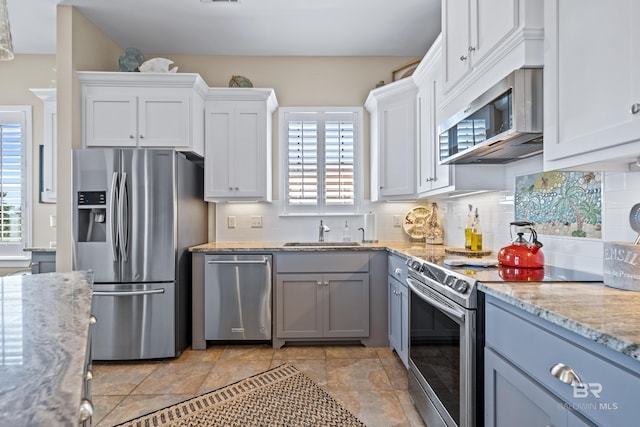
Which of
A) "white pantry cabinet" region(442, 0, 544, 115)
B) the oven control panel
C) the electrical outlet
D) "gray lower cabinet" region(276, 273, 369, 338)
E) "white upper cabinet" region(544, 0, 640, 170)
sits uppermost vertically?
"white pantry cabinet" region(442, 0, 544, 115)

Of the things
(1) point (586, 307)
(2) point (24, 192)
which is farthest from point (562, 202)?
(2) point (24, 192)

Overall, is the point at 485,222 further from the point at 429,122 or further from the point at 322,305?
the point at 322,305

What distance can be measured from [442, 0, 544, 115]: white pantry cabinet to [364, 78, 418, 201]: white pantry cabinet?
0.86m

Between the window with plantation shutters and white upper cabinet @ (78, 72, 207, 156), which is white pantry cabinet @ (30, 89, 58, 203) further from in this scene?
white upper cabinet @ (78, 72, 207, 156)

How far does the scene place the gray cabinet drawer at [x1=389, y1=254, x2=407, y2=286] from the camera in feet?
7.94

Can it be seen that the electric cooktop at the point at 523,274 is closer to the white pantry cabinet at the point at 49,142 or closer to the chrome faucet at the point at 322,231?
the chrome faucet at the point at 322,231

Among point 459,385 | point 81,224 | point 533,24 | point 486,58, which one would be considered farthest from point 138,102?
point 459,385

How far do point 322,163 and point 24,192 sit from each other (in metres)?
3.28

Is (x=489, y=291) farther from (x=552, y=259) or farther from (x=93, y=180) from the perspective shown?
(x=93, y=180)

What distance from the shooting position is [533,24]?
1327mm

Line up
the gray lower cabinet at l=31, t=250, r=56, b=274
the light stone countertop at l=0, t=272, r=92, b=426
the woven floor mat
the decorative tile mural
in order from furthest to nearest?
the gray lower cabinet at l=31, t=250, r=56, b=274, the woven floor mat, the decorative tile mural, the light stone countertop at l=0, t=272, r=92, b=426

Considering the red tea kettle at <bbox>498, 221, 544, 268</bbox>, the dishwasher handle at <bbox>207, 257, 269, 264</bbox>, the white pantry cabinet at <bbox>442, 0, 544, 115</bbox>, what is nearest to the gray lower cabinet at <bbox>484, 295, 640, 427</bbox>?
the red tea kettle at <bbox>498, 221, 544, 268</bbox>

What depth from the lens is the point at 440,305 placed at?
159cm

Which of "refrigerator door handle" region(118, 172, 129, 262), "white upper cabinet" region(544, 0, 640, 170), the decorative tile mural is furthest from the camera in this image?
"refrigerator door handle" region(118, 172, 129, 262)
